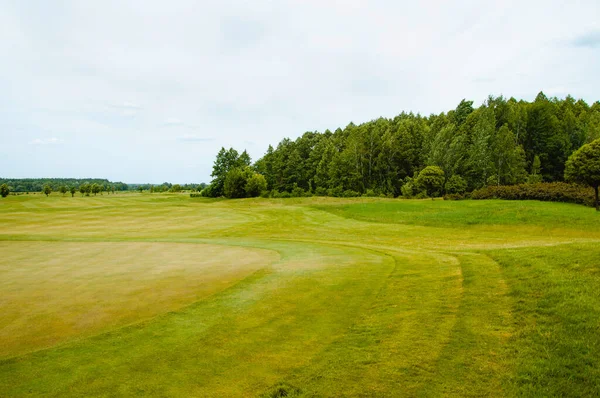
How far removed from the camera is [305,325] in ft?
25.2

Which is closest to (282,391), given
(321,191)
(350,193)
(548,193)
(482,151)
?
(548,193)

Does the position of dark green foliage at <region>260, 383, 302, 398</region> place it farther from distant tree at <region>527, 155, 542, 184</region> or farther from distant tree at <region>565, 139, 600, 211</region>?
distant tree at <region>527, 155, 542, 184</region>

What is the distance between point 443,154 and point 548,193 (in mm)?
28203

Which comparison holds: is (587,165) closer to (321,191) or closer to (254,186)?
(321,191)

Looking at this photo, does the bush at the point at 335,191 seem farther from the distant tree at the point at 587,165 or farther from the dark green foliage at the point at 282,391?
the dark green foliage at the point at 282,391

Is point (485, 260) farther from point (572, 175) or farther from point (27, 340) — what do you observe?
point (572, 175)

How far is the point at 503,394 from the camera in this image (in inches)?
186

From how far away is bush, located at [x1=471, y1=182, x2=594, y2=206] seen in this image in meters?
38.5

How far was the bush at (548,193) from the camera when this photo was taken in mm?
38469

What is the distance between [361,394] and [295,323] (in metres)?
2.98

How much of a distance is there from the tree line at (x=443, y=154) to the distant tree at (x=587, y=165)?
20.9m

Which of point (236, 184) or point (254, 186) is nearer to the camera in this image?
point (254, 186)

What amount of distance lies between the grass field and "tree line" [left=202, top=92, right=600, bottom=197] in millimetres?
47631

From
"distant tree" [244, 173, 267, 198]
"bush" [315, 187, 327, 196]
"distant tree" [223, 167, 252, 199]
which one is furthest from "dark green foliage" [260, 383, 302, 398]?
"distant tree" [223, 167, 252, 199]
